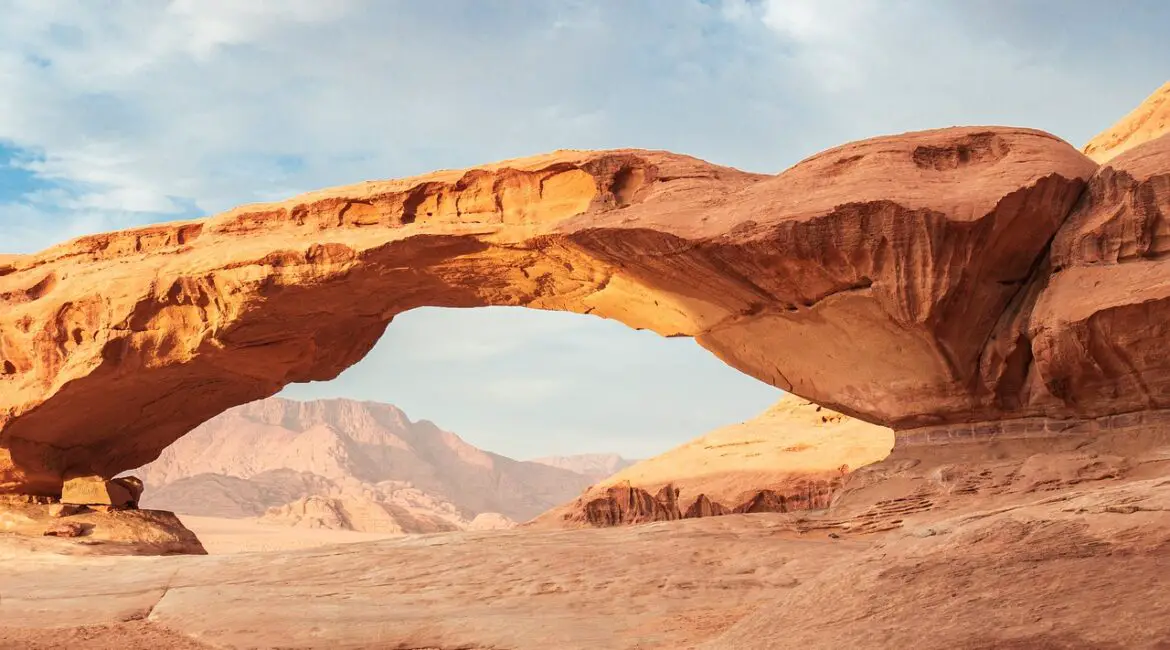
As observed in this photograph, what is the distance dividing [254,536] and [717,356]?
27680 millimetres

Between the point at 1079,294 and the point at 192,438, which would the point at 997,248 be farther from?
the point at 192,438

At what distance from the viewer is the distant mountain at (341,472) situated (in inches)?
2217

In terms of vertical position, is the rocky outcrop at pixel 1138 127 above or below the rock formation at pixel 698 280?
above

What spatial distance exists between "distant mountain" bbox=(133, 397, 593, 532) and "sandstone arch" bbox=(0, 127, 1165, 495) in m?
31.0

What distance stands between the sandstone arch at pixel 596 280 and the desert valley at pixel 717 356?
38 millimetres

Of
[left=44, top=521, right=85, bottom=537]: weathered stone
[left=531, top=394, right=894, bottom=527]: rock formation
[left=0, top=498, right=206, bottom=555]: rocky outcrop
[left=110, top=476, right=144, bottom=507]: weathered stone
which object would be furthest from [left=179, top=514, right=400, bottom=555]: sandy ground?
[left=44, top=521, right=85, bottom=537]: weathered stone

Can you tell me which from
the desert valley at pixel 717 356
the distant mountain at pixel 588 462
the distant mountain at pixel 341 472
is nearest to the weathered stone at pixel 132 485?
the desert valley at pixel 717 356

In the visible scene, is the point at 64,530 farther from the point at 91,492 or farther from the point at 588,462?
the point at 588,462

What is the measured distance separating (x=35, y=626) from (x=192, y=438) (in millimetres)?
80343

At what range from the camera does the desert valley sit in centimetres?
536

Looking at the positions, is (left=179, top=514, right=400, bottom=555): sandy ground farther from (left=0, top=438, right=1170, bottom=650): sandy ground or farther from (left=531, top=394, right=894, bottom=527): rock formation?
(left=0, top=438, right=1170, bottom=650): sandy ground

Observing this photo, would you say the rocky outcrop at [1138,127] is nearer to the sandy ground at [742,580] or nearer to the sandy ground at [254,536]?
the sandy ground at [742,580]

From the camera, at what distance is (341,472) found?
7356 centimetres

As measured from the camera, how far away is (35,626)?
7.65 metres
